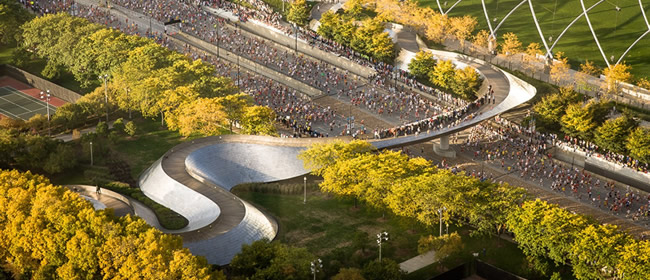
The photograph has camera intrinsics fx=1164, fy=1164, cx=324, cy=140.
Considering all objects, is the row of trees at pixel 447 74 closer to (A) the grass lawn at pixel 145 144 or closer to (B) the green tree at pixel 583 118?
(B) the green tree at pixel 583 118

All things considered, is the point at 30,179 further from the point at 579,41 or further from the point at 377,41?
the point at 579,41

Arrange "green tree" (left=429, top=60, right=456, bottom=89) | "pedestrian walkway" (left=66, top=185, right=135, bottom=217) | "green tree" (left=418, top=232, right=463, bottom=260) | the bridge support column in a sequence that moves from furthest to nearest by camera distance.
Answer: "green tree" (left=429, top=60, right=456, bottom=89)
the bridge support column
"pedestrian walkway" (left=66, top=185, right=135, bottom=217)
"green tree" (left=418, top=232, right=463, bottom=260)

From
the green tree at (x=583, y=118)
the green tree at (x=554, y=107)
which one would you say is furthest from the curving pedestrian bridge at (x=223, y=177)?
the green tree at (x=583, y=118)

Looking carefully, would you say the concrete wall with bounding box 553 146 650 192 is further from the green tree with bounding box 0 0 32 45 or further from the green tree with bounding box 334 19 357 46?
the green tree with bounding box 0 0 32 45

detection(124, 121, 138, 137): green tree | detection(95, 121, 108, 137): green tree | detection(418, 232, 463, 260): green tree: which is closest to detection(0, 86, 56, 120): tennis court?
detection(95, 121, 108, 137): green tree

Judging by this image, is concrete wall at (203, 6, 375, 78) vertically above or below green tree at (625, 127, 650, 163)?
below

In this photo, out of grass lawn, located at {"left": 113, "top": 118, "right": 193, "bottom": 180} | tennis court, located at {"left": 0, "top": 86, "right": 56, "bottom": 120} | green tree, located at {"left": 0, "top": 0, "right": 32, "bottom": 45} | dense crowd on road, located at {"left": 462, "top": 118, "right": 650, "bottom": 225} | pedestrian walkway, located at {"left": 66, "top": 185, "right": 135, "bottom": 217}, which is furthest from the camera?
green tree, located at {"left": 0, "top": 0, "right": 32, "bottom": 45}

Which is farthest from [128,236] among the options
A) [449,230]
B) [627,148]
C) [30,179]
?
[627,148]

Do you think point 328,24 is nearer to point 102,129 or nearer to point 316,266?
point 102,129
